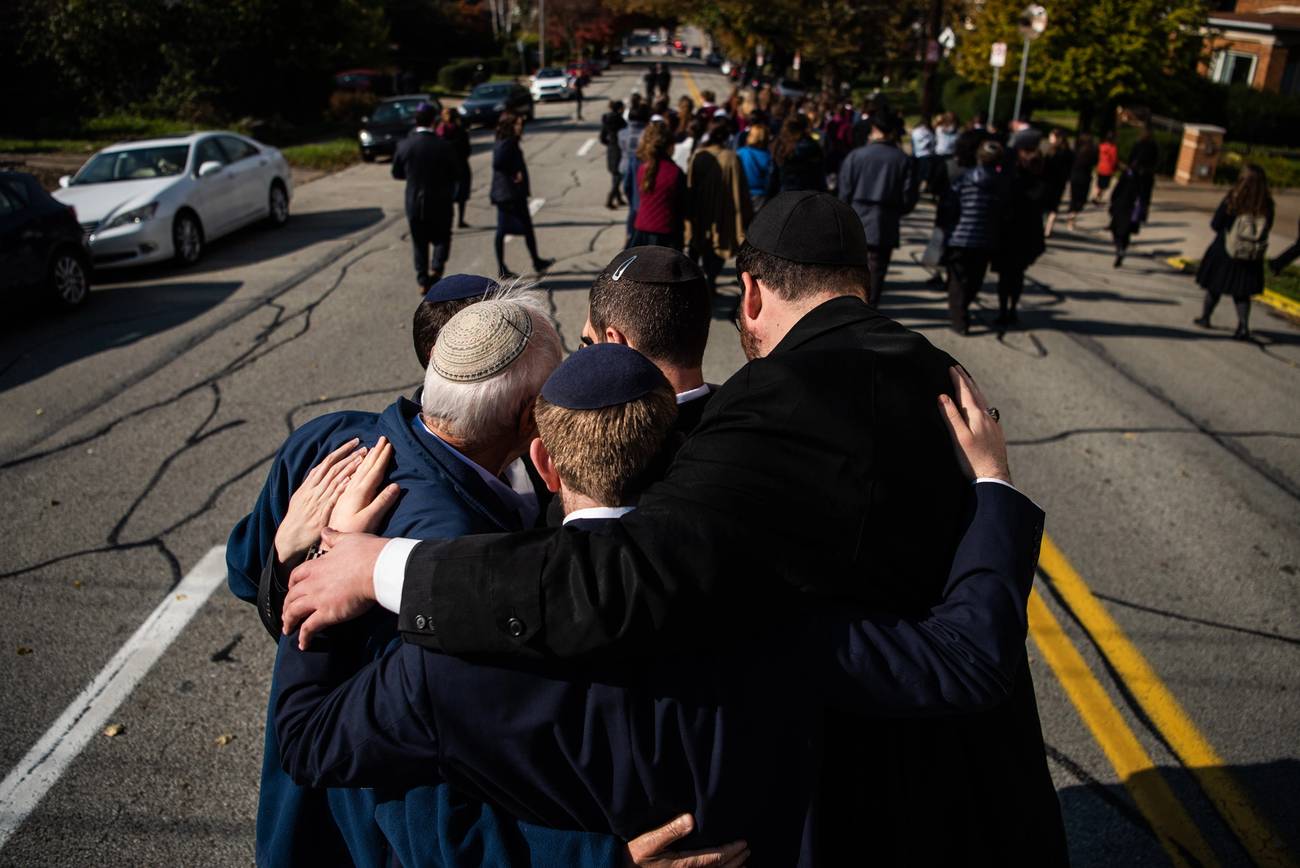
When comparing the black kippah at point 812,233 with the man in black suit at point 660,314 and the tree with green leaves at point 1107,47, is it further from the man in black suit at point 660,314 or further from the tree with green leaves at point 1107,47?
the tree with green leaves at point 1107,47

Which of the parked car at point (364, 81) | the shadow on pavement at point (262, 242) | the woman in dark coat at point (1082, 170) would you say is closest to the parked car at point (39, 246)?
the shadow on pavement at point (262, 242)

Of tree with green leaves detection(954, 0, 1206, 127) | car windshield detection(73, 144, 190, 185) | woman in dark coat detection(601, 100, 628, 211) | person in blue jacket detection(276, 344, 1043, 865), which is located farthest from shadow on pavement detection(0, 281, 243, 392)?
tree with green leaves detection(954, 0, 1206, 127)

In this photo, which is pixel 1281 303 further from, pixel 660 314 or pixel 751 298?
pixel 751 298

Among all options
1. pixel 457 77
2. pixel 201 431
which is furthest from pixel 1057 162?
pixel 457 77

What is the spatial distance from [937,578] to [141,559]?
463cm

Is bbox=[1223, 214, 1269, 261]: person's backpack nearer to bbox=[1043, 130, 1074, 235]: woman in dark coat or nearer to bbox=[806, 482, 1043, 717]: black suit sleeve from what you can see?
bbox=[1043, 130, 1074, 235]: woman in dark coat

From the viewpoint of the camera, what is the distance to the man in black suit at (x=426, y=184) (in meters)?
9.55

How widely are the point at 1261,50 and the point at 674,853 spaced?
40886 millimetres

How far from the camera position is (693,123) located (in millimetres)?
12562

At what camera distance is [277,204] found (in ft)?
47.7

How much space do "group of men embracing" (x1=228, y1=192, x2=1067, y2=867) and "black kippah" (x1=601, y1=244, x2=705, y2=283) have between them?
110 cm

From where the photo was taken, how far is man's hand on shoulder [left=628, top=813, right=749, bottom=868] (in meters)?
1.63

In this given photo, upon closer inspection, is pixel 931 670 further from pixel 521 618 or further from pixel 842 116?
pixel 842 116

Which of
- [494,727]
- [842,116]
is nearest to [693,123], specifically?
[842,116]
